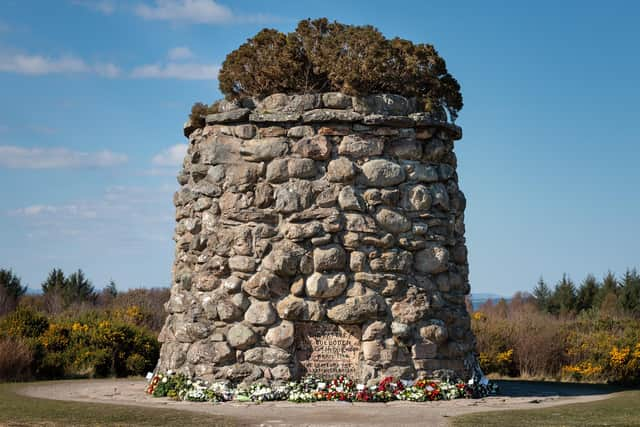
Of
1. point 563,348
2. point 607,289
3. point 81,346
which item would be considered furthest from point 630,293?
point 81,346

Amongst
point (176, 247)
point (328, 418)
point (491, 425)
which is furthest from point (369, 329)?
point (176, 247)

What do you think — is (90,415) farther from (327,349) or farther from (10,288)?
(10,288)

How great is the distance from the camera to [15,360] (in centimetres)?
1304

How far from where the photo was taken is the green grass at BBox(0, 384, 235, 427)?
768 cm

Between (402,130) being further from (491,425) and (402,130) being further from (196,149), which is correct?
(491,425)

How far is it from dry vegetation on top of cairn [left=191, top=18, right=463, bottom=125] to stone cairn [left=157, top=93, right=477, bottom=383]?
1.01ft

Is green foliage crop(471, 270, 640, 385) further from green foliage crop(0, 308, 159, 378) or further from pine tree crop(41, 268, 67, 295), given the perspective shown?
pine tree crop(41, 268, 67, 295)

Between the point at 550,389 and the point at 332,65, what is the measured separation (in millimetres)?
6417

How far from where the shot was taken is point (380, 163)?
1032 centimetres

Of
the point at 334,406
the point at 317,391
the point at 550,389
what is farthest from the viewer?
the point at 550,389

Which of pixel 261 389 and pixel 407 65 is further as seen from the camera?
pixel 407 65

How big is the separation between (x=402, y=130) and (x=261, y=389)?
4.12 m

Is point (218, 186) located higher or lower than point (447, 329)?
higher

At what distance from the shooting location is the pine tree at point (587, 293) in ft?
99.8
